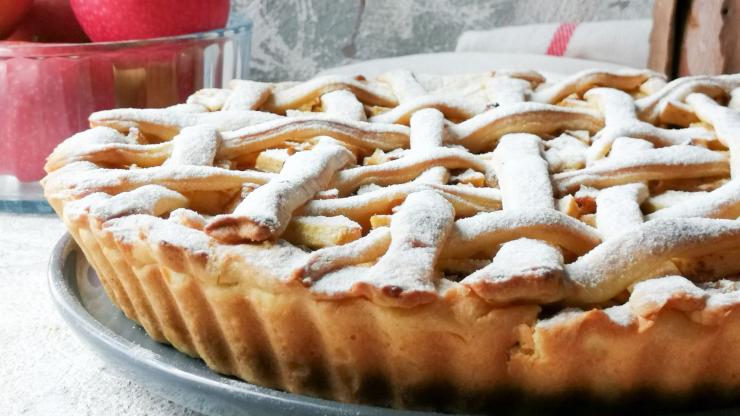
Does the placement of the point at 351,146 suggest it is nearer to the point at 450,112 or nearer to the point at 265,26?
the point at 450,112

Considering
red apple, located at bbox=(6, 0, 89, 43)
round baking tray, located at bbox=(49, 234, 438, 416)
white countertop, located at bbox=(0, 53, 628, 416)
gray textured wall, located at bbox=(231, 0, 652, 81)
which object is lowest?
white countertop, located at bbox=(0, 53, 628, 416)

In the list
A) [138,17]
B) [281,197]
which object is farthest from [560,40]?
[281,197]

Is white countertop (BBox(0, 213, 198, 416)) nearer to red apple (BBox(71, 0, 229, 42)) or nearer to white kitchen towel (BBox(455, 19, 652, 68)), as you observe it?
red apple (BBox(71, 0, 229, 42))

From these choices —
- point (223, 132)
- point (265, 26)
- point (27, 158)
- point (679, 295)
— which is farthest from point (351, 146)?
point (265, 26)

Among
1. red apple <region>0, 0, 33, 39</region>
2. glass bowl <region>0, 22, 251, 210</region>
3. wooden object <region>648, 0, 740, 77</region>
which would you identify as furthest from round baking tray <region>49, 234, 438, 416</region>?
wooden object <region>648, 0, 740, 77</region>

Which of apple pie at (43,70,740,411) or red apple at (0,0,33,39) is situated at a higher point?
red apple at (0,0,33,39)

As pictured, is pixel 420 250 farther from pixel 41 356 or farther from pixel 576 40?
pixel 576 40
